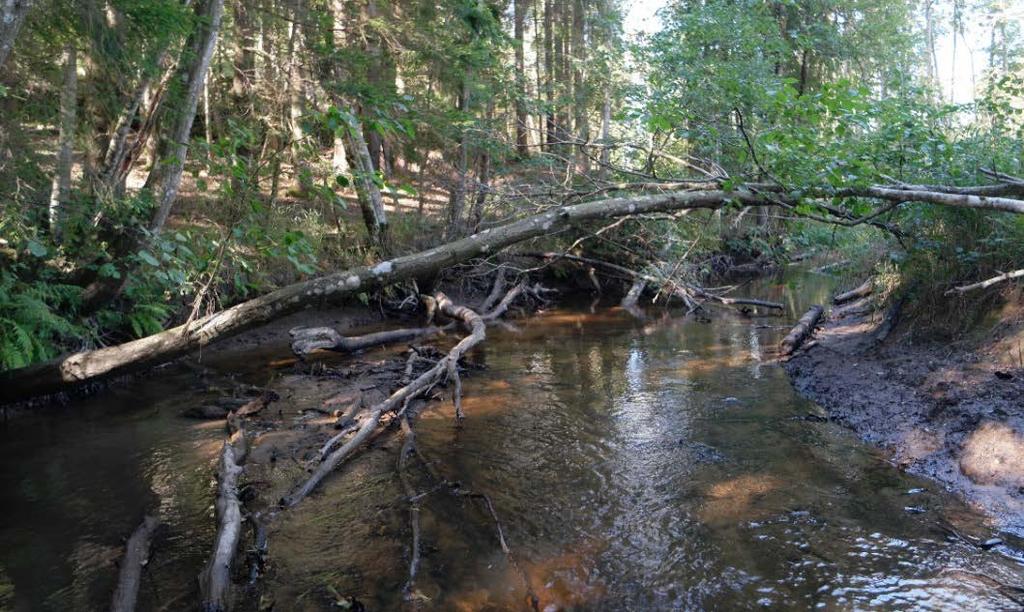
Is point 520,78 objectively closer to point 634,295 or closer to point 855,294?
point 634,295

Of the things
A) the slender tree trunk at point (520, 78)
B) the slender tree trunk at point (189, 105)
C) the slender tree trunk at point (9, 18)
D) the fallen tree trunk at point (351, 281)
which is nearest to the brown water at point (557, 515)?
the fallen tree trunk at point (351, 281)

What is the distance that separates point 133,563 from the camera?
4082mm

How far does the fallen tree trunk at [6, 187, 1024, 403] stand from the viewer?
6285mm

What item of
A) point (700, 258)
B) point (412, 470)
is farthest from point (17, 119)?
point (700, 258)

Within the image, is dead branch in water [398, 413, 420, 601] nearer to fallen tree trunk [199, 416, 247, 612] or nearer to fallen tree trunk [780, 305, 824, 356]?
fallen tree trunk [199, 416, 247, 612]

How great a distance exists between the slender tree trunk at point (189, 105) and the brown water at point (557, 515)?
2531mm

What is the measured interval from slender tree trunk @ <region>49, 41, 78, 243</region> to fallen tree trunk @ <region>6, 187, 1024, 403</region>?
2.18 meters

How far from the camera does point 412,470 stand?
5855 mm

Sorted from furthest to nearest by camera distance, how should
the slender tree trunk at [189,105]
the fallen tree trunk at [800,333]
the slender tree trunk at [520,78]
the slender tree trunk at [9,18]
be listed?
the slender tree trunk at [520,78] < the fallen tree trunk at [800,333] < the slender tree trunk at [189,105] < the slender tree trunk at [9,18]

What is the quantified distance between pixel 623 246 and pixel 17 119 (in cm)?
1128

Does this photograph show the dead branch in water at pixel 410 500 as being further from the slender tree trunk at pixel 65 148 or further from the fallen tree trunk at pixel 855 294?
the fallen tree trunk at pixel 855 294

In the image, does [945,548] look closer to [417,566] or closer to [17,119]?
[417,566]

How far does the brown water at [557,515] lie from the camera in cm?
396

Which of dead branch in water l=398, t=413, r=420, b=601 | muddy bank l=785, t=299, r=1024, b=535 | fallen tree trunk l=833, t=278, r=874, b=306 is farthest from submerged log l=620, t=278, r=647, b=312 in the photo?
dead branch in water l=398, t=413, r=420, b=601
